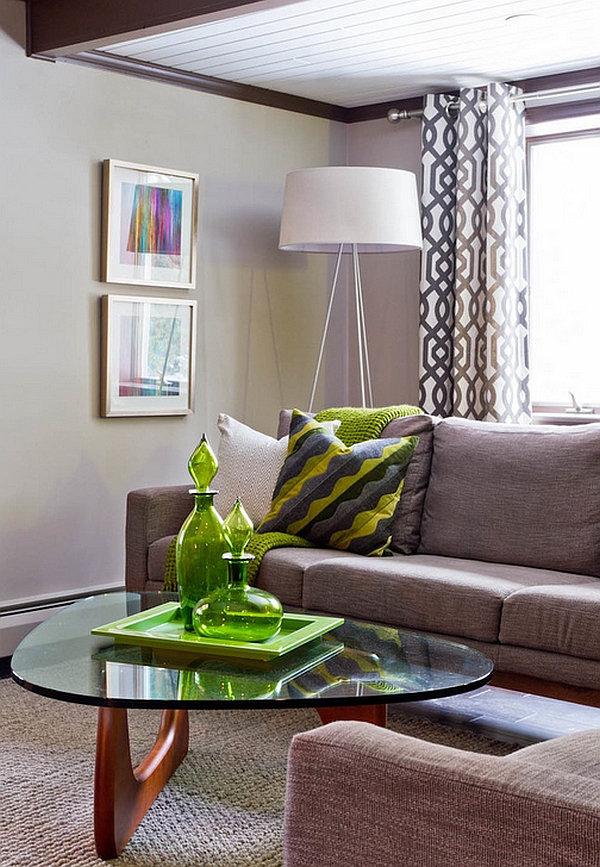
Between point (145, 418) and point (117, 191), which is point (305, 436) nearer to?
point (145, 418)

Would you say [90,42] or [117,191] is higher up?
[90,42]

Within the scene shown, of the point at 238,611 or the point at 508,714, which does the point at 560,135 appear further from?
the point at 238,611

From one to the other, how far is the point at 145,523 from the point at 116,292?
110 centimetres

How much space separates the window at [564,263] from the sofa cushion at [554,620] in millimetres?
2013

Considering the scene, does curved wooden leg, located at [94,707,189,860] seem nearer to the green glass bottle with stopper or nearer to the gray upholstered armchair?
the green glass bottle with stopper

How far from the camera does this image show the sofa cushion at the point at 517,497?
3469mm

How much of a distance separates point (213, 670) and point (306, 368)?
321cm

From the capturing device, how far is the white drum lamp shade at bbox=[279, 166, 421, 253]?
4.55 metres

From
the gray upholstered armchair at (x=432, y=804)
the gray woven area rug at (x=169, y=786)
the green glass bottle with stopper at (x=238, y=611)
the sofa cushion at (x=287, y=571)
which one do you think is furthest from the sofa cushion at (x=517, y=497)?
the gray upholstered armchair at (x=432, y=804)

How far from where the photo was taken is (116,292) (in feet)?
15.0

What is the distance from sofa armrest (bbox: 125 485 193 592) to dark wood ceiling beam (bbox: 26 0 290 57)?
1584 mm

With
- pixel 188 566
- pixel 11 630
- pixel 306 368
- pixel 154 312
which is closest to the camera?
pixel 188 566

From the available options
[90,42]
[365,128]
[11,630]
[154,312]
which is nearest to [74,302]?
[154,312]

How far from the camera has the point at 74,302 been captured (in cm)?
442
